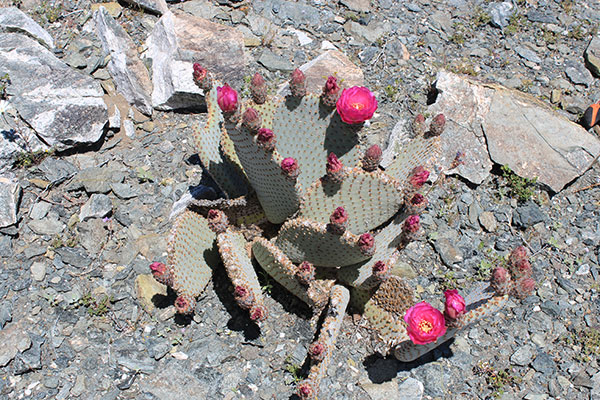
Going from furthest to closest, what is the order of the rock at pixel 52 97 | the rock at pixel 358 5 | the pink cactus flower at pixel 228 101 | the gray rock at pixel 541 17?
the gray rock at pixel 541 17 → the rock at pixel 358 5 → the rock at pixel 52 97 → the pink cactus flower at pixel 228 101

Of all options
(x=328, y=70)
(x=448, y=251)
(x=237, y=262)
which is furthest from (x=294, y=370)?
(x=328, y=70)

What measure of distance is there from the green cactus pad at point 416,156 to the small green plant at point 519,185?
163 centimetres

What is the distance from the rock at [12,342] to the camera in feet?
12.5

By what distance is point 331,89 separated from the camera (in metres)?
3.79

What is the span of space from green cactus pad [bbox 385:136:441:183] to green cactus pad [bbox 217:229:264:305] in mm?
1338

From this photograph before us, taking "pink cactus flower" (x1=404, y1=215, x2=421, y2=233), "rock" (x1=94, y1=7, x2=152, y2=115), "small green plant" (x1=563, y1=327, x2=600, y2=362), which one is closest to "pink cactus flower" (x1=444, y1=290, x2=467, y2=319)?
"pink cactus flower" (x1=404, y1=215, x2=421, y2=233)

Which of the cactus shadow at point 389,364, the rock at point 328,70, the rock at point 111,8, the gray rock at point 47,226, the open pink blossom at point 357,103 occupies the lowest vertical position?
the cactus shadow at point 389,364

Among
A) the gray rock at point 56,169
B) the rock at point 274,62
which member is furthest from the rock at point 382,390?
the rock at point 274,62

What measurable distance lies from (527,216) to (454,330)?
7.07ft

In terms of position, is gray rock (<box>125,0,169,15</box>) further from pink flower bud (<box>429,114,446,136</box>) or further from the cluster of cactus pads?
pink flower bud (<box>429,114,446,136</box>)

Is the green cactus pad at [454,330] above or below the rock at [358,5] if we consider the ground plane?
below

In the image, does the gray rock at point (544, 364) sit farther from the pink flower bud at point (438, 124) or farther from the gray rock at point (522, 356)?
the pink flower bud at point (438, 124)

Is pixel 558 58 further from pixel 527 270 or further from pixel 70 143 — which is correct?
pixel 70 143

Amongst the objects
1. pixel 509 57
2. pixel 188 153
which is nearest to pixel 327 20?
pixel 509 57
